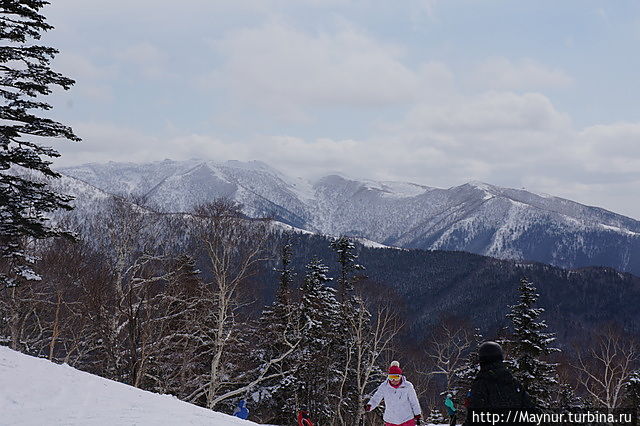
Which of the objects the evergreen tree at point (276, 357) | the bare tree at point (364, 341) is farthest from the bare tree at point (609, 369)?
the evergreen tree at point (276, 357)

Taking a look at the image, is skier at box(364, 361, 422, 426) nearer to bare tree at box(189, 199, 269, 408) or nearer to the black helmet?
the black helmet

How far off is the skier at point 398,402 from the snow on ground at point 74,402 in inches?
111

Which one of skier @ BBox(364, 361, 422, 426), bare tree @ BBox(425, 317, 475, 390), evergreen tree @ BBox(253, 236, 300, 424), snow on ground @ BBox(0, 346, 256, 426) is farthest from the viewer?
bare tree @ BBox(425, 317, 475, 390)

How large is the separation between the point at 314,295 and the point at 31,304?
1476 cm

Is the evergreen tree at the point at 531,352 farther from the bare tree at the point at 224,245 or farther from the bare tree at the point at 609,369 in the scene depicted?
the bare tree at the point at 224,245

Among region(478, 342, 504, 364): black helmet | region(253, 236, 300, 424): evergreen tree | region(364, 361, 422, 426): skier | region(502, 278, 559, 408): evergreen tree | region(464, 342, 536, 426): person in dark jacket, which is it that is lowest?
region(253, 236, 300, 424): evergreen tree

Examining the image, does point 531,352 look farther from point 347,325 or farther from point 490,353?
point 490,353

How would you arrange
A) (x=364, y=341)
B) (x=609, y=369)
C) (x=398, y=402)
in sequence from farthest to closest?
(x=609, y=369), (x=364, y=341), (x=398, y=402)

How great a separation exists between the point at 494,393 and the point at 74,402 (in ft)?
24.8

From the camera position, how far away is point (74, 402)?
8.85 meters

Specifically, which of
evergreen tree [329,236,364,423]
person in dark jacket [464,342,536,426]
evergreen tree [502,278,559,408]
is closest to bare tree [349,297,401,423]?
evergreen tree [329,236,364,423]

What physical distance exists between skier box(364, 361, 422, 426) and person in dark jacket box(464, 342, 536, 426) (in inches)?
112

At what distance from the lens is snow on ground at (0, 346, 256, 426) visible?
777 cm

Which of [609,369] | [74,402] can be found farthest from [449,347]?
[74,402]
